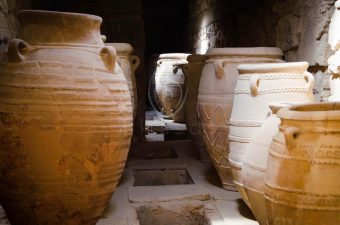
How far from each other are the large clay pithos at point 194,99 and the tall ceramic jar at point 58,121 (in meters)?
1.74

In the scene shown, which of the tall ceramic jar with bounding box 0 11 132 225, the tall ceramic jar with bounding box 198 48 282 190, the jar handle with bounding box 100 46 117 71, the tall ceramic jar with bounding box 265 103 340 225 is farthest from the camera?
the tall ceramic jar with bounding box 198 48 282 190

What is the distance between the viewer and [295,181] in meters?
1.50

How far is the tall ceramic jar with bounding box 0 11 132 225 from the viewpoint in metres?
1.83

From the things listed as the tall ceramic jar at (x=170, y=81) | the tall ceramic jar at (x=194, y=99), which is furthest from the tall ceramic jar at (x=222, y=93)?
the tall ceramic jar at (x=170, y=81)

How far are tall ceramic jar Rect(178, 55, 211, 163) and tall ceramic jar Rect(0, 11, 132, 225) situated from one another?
174 cm

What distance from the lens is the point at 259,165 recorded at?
6.40ft

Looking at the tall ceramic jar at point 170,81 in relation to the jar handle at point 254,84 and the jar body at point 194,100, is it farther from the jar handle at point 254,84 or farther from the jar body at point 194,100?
the jar handle at point 254,84

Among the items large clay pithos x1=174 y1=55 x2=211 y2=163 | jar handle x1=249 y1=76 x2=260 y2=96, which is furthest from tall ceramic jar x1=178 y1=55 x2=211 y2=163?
jar handle x1=249 y1=76 x2=260 y2=96

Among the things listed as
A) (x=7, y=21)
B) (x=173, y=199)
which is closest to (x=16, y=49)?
(x=7, y=21)

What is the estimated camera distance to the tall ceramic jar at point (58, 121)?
1.83 meters

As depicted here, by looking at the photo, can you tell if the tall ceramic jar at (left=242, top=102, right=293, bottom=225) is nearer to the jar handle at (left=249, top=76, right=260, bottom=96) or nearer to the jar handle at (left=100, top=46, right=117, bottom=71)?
the jar handle at (left=249, top=76, right=260, bottom=96)

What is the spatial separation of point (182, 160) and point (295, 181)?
2.18m

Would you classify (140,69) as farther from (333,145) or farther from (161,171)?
(333,145)

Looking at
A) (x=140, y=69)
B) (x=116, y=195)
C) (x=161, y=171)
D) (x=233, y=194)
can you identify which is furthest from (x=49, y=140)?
(x=140, y=69)
